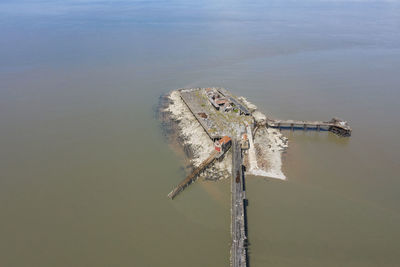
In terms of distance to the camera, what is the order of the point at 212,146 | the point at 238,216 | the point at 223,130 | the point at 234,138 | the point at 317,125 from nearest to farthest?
the point at 238,216 < the point at 212,146 < the point at 234,138 < the point at 223,130 < the point at 317,125

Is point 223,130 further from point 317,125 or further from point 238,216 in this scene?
point 317,125

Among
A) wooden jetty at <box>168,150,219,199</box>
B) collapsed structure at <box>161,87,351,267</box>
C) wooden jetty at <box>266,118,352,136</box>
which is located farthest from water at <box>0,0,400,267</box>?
collapsed structure at <box>161,87,351,267</box>

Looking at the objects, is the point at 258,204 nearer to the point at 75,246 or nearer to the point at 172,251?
the point at 172,251

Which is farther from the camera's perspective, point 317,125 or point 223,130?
point 317,125

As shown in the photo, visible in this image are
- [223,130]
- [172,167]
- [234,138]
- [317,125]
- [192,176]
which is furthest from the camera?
[317,125]

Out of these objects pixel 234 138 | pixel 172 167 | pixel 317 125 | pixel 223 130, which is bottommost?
pixel 172 167

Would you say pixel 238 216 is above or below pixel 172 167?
below

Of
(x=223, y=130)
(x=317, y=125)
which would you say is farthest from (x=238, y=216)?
(x=317, y=125)
